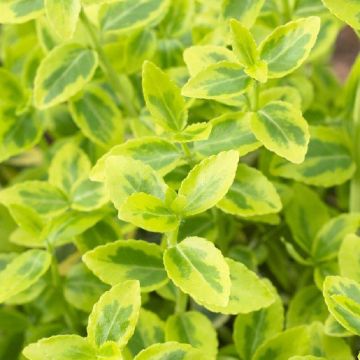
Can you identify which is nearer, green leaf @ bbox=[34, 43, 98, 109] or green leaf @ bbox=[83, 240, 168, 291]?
green leaf @ bbox=[83, 240, 168, 291]

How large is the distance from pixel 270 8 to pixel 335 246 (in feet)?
1.16

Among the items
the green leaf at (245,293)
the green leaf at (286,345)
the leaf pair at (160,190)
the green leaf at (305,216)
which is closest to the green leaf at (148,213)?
the leaf pair at (160,190)

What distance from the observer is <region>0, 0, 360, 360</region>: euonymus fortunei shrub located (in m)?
0.86

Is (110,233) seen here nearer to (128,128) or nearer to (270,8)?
(128,128)

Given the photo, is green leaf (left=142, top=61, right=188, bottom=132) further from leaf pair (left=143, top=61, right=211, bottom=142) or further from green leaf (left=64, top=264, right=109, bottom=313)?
green leaf (left=64, top=264, right=109, bottom=313)

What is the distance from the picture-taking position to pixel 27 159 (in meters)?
1.55

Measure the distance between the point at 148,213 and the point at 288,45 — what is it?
0.25 metres

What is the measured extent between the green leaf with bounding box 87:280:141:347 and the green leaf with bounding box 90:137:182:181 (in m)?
0.16

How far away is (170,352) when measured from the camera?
32.1 inches

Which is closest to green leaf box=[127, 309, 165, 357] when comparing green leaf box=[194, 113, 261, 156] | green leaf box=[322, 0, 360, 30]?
green leaf box=[194, 113, 261, 156]

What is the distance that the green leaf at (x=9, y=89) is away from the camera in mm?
1203

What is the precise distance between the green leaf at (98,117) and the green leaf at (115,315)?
38 centimetres

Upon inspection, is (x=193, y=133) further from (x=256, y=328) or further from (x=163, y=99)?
(x=256, y=328)

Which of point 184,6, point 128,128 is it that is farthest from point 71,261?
point 184,6
